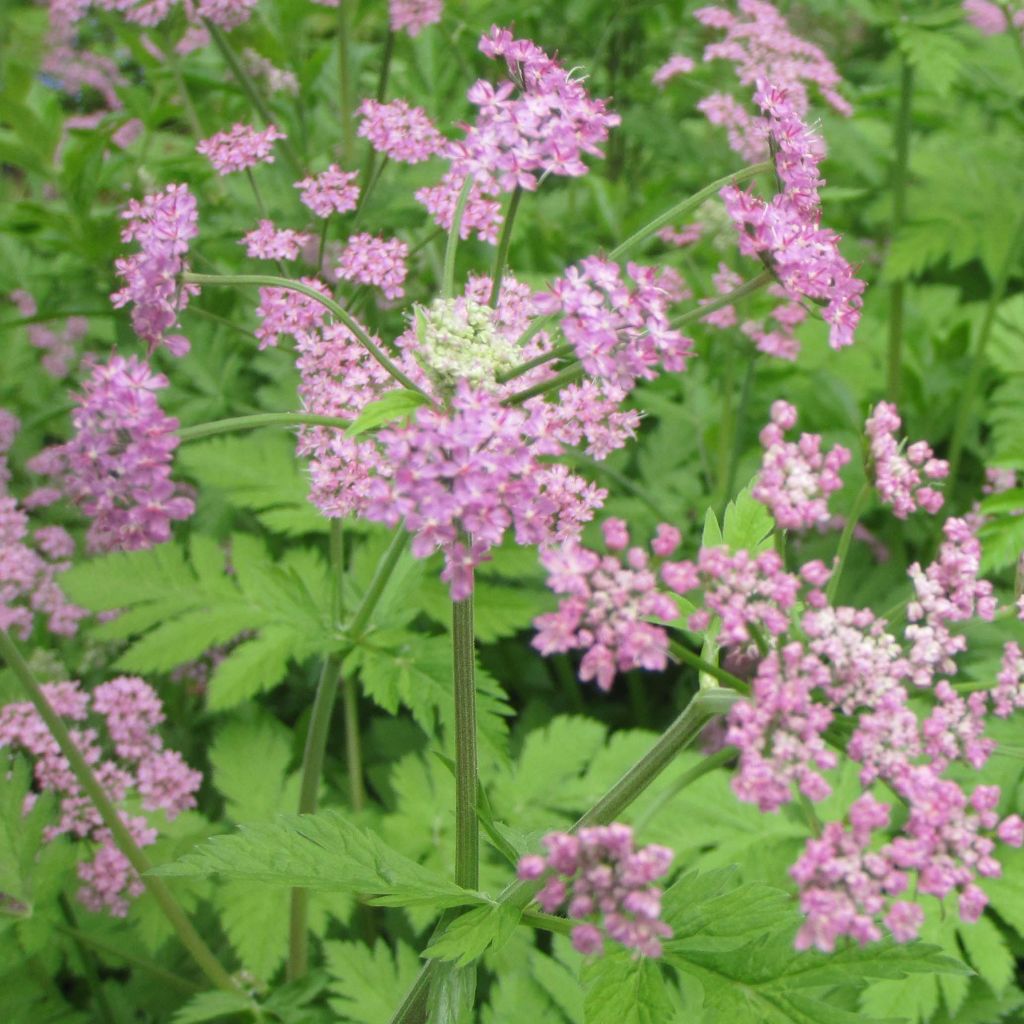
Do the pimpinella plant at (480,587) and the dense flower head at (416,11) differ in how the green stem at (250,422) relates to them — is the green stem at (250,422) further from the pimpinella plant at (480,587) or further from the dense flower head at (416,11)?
the dense flower head at (416,11)

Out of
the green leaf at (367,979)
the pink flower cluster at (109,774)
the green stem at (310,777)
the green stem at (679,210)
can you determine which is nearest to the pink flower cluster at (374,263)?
the green stem at (679,210)

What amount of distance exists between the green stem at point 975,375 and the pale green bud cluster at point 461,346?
292 centimetres

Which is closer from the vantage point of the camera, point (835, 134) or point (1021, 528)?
point (1021, 528)

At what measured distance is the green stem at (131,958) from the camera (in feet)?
9.73

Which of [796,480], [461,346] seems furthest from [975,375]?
[461,346]

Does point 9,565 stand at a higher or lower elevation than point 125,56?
lower

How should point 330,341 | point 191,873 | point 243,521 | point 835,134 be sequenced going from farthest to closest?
point 835,134 → point 243,521 → point 330,341 → point 191,873

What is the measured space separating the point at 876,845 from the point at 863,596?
1196mm

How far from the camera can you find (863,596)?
4.13 metres

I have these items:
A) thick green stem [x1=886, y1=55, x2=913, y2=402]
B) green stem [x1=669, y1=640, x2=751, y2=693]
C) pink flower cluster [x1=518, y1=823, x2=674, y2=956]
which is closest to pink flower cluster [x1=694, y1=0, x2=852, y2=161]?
thick green stem [x1=886, y1=55, x2=913, y2=402]

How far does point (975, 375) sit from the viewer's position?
4324 millimetres

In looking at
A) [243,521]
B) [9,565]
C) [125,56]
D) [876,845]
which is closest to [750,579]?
[876,845]

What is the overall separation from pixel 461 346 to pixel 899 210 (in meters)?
3.51

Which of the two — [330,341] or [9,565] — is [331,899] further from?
[330,341]
